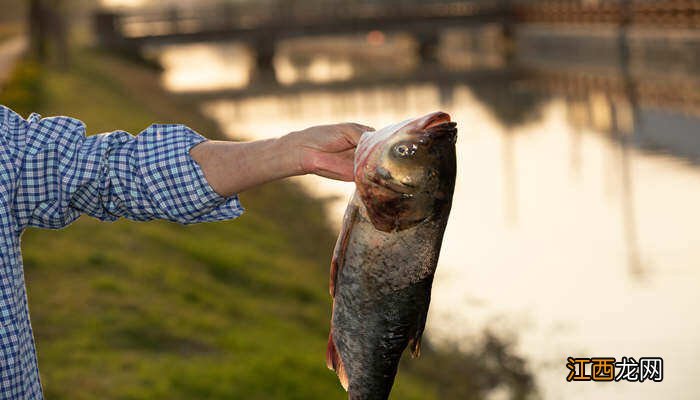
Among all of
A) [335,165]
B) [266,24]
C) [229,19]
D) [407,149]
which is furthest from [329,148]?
[229,19]

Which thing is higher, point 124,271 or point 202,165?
point 202,165

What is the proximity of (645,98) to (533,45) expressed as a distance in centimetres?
1983

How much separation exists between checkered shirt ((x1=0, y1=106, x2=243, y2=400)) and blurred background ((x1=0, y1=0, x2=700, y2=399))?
11.8ft

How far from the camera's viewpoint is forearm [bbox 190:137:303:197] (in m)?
2.62

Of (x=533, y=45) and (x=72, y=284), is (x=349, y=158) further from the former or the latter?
(x=533, y=45)

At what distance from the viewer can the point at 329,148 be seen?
8.38 feet

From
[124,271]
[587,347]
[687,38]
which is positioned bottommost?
[587,347]

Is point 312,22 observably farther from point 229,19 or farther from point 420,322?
point 420,322

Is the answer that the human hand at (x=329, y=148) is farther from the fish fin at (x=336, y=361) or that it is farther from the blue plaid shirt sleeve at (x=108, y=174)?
the fish fin at (x=336, y=361)

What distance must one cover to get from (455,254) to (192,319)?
16.0 ft

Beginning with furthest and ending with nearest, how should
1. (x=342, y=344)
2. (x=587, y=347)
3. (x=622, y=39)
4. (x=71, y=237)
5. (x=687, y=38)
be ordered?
1. (x=622, y=39)
2. (x=687, y=38)
3. (x=71, y=237)
4. (x=587, y=347)
5. (x=342, y=344)

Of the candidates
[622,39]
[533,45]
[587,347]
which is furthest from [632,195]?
[533,45]

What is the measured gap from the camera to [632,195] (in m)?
14.7

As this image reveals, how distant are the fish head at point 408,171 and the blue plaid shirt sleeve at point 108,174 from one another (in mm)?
577
